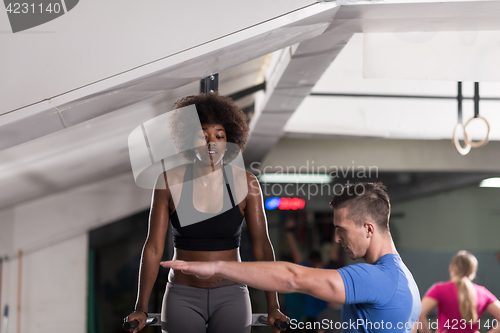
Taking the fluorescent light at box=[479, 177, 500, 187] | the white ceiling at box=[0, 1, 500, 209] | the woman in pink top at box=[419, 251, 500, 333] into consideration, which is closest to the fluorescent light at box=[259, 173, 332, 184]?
the white ceiling at box=[0, 1, 500, 209]

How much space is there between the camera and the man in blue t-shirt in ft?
2.77

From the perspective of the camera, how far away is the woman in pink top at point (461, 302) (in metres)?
2.29

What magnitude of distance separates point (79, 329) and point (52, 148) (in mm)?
2753

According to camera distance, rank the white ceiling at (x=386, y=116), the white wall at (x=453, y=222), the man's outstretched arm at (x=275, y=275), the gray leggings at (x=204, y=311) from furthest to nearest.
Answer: the white wall at (x=453, y=222)
the white ceiling at (x=386, y=116)
the gray leggings at (x=204, y=311)
the man's outstretched arm at (x=275, y=275)

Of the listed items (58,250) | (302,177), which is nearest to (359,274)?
(302,177)

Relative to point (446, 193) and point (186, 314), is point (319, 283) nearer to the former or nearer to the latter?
point (186, 314)

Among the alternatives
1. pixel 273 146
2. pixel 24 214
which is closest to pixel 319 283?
pixel 273 146

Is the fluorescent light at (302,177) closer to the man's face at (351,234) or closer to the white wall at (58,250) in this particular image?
the white wall at (58,250)

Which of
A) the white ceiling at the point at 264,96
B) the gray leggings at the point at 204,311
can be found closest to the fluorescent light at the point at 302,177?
the white ceiling at the point at 264,96

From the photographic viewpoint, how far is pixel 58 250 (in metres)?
4.02

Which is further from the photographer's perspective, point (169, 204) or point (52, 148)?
point (52, 148)

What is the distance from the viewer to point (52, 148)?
1827 millimetres

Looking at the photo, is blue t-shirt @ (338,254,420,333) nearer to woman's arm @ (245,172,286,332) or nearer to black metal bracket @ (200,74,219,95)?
woman's arm @ (245,172,286,332)

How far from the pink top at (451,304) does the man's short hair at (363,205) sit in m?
1.55
